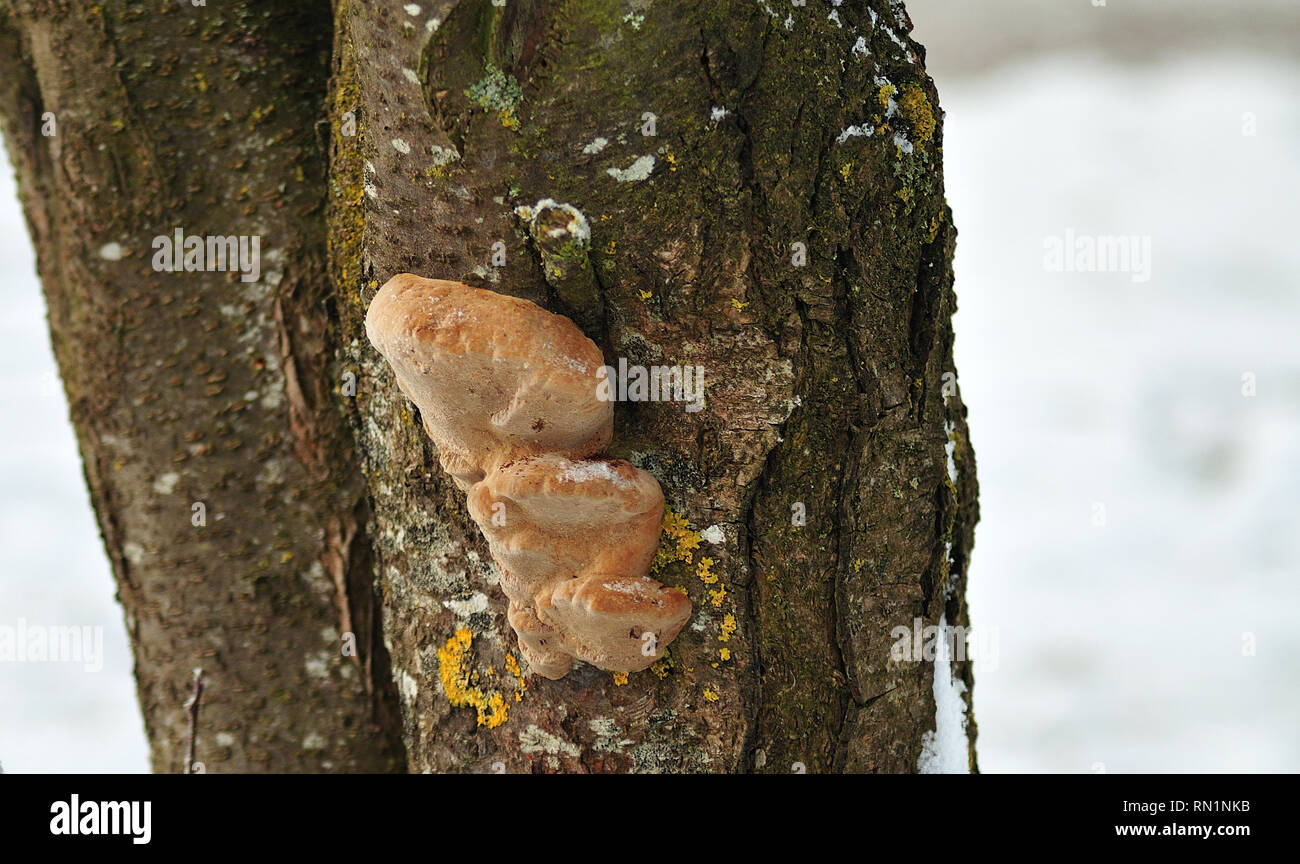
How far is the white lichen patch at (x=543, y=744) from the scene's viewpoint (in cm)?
144

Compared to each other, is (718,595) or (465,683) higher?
(718,595)

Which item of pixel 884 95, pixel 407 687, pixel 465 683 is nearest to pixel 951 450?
pixel 884 95

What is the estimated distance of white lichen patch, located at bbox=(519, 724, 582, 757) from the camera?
1.44 metres

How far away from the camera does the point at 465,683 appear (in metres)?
1.54

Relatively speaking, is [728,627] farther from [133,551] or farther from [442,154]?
[133,551]

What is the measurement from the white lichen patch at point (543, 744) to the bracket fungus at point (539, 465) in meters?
0.14

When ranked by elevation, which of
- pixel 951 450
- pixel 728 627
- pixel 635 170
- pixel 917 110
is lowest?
pixel 728 627

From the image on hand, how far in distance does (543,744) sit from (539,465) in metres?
0.46

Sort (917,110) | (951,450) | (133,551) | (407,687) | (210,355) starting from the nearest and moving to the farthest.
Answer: (917,110), (951,450), (407,687), (210,355), (133,551)

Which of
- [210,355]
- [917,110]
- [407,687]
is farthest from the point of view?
[210,355]

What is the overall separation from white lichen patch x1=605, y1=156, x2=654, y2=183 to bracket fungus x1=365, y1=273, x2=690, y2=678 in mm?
179

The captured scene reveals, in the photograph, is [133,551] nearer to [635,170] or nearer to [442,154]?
[442,154]

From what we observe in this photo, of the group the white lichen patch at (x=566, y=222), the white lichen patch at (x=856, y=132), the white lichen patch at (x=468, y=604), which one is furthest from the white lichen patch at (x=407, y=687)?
the white lichen patch at (x=856, y=132)

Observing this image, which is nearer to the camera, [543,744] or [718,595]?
[718,595]
